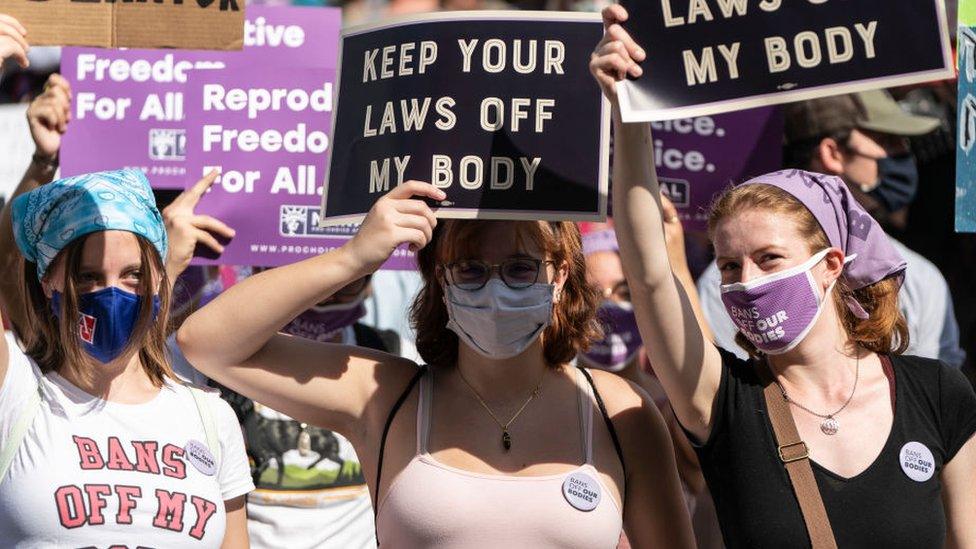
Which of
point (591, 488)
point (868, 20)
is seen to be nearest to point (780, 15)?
point (868, 20)

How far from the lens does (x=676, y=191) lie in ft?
16.7

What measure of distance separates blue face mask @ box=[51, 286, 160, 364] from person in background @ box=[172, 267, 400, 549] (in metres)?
1.07

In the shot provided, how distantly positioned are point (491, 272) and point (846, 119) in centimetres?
300

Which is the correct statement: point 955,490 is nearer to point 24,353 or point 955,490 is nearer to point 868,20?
point 868,20

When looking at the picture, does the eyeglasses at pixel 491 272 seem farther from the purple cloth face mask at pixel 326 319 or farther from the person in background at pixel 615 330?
the purple cloth face mask at pixel 326 319

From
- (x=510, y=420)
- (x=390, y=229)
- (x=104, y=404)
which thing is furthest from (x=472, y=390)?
(x=104, y=404)

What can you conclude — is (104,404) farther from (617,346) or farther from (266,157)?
(617,346)

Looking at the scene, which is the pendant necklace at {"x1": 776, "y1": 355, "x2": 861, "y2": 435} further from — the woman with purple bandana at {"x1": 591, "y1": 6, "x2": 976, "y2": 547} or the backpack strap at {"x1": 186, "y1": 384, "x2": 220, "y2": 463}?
the backpack strap at {"x1": 186, "y1": 384, "x2": 220, "y2": 463}

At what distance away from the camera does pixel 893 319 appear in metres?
3.40

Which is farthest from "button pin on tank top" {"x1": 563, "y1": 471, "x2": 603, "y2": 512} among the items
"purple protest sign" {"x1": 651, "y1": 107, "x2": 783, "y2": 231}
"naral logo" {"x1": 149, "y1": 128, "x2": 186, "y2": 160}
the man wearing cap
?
the man wearing cap

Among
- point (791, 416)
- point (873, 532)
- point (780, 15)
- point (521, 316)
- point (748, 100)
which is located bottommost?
point (873, 532)

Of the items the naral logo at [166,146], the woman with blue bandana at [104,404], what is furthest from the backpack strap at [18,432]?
the naral logo at [166,146]

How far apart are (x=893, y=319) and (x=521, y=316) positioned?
0.92 meters

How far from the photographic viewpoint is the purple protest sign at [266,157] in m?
4.50
